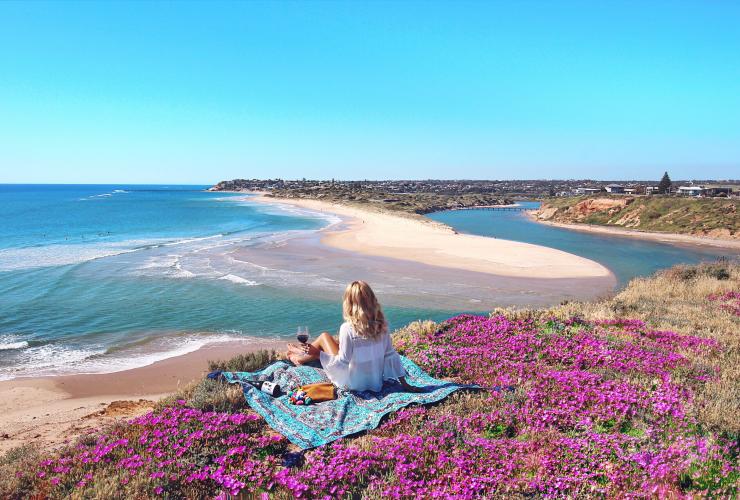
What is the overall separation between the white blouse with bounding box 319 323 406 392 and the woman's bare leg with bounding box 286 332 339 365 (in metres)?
0.14

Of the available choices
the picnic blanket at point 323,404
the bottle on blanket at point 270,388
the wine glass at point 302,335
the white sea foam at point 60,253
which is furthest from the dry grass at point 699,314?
the white sea foam at point 60,253

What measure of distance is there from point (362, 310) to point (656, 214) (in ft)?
234

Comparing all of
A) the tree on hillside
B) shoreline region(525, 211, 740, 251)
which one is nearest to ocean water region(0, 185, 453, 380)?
shoreline region(525, 211, 740, 251)

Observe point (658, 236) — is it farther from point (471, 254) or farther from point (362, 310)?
point (362, 310)

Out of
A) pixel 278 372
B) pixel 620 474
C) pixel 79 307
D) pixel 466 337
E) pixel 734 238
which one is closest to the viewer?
pixel 620 474

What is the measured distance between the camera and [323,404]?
597 cm

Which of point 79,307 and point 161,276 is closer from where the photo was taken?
point 79,307

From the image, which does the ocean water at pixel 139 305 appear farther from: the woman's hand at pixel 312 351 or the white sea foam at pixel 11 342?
the woman's hand at pixel 312 351

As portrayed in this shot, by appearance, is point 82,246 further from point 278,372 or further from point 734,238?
point 734,238

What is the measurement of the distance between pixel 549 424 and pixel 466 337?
4.05 m

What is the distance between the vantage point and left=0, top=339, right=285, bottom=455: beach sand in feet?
26.6

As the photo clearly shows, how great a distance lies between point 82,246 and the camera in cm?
3588

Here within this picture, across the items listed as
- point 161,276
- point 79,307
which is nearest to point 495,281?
point 161,276

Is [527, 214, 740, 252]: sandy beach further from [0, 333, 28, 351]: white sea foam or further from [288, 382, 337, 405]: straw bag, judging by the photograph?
[0, 333, 28, 351]: white sea foam
